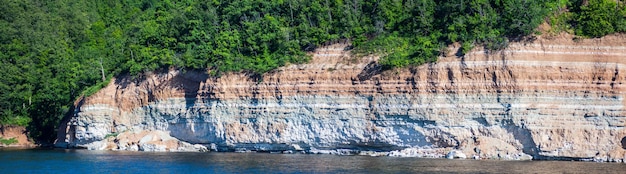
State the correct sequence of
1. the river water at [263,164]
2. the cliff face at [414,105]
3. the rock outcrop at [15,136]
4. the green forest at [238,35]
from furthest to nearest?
the rock outcrop at [15,136] → the green forest at [238,35] → the cliff face at [414,105] → the river water at [263,164]

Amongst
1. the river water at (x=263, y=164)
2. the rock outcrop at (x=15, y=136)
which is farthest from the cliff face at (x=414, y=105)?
the rock outcrop at (x=15, y=136)

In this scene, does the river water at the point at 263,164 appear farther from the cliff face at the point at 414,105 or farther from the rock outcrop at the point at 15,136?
the rock outcrop at the point at 15,136

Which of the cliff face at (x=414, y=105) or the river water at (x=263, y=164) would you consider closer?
the river water at (x=263, y=164)

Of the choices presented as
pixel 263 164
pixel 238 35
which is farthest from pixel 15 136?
pixel 263 164

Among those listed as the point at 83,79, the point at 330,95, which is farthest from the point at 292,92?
the point at 83,79

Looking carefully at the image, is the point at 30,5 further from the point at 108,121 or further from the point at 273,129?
the point at 273,129

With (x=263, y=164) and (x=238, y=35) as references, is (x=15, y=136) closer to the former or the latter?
(x=238, y=35)
